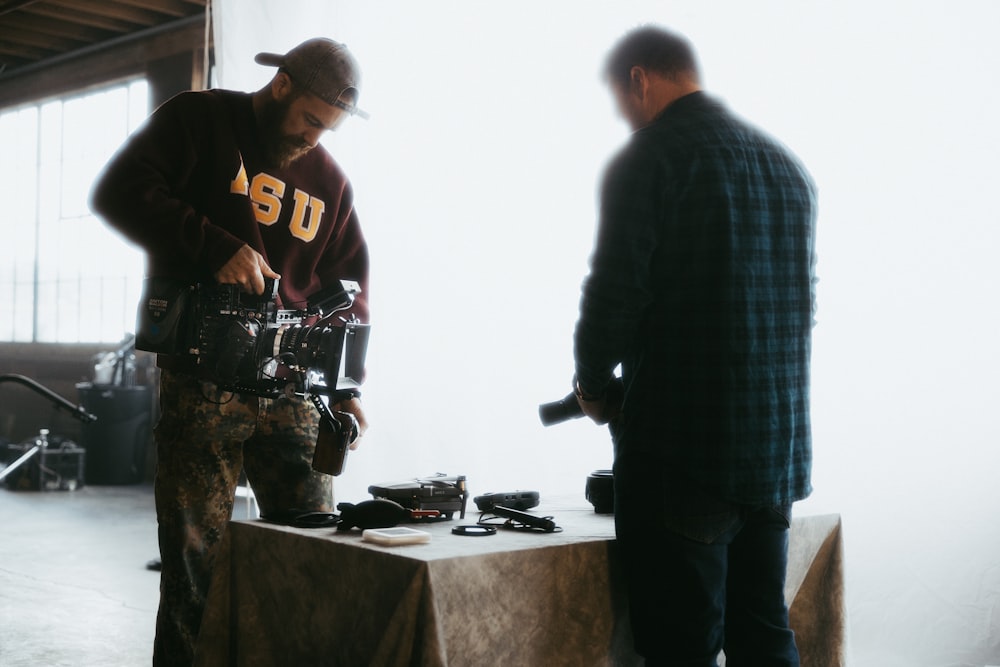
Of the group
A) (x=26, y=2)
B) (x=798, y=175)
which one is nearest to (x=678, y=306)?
(x=798, y=175)

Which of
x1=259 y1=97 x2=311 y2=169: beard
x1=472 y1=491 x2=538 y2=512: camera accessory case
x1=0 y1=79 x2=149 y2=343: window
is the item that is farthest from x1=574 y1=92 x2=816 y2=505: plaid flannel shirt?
x1=0 y1=79 x2=149 y2=343: window

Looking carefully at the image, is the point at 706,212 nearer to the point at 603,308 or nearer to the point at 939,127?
the point at 603,308

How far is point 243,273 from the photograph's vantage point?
1.42m

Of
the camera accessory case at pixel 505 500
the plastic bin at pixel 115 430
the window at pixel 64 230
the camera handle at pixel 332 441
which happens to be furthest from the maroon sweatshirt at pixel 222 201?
the window at pixel 64 230

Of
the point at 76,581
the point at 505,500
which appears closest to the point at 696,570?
the point at 505,500

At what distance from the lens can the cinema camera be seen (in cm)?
142

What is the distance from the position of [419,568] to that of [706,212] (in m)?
0.57

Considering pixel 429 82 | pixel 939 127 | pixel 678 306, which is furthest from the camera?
pixel 429 82

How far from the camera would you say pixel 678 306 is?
1202 mm

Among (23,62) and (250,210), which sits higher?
(23,62)

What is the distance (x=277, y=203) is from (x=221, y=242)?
0.23 metres

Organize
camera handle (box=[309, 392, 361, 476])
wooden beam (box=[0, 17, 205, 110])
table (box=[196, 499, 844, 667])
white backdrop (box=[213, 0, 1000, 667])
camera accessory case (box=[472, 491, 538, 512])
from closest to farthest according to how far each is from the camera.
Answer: table (box=[196, 499, 844, 667]), camera handle (box=[309, 392, 361, 476]), camera accessory case (box=[472, 491, 538, 512]), white backdrop (box=[213, 0, 1000, 667]), wooden beam (box=[0, 17, 205, 110])

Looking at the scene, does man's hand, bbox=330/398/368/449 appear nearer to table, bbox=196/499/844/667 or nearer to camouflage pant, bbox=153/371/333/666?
camouflage pant, bbox=153/371/333/666

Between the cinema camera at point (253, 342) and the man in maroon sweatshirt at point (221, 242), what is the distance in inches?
1.7
